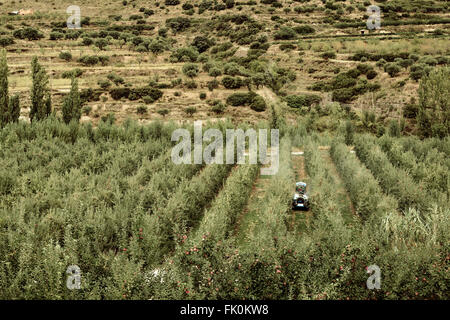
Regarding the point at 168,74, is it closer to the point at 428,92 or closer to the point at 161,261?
the point at 428,92

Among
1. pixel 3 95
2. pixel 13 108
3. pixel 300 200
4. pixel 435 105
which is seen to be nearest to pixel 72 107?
pixel 13 108

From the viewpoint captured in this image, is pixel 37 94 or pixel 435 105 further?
pixel 435 105

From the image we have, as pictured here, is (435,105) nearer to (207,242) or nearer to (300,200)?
(300,200)

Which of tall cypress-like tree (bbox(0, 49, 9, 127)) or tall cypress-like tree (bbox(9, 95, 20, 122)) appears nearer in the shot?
tall cypress-like tree (bbox(0, 49, 9, 127))

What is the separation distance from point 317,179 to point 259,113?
891 inches

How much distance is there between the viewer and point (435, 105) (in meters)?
24.3

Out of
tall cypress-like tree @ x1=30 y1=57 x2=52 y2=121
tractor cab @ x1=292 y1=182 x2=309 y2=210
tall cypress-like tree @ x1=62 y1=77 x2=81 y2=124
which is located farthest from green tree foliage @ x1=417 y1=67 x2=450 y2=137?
tall cypress-like tree @ x1=30 y1=57 x2=52 y2=121

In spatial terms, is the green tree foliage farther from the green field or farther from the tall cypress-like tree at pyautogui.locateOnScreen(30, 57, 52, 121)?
the tall cypress-like tree at pyautogui.locateOnScreen(30, 57, 52, 121)

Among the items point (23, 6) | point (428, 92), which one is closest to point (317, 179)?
point (428, 92)

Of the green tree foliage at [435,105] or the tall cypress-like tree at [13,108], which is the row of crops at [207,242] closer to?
the tall cypress-like tree at [13,108]

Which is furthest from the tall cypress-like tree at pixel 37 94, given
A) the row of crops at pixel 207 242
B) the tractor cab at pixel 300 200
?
the tractor cab at pixel 300 200

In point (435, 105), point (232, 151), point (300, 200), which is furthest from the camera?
point (435, 105)

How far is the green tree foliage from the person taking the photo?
936 inches

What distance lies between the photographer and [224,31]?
190 ft
